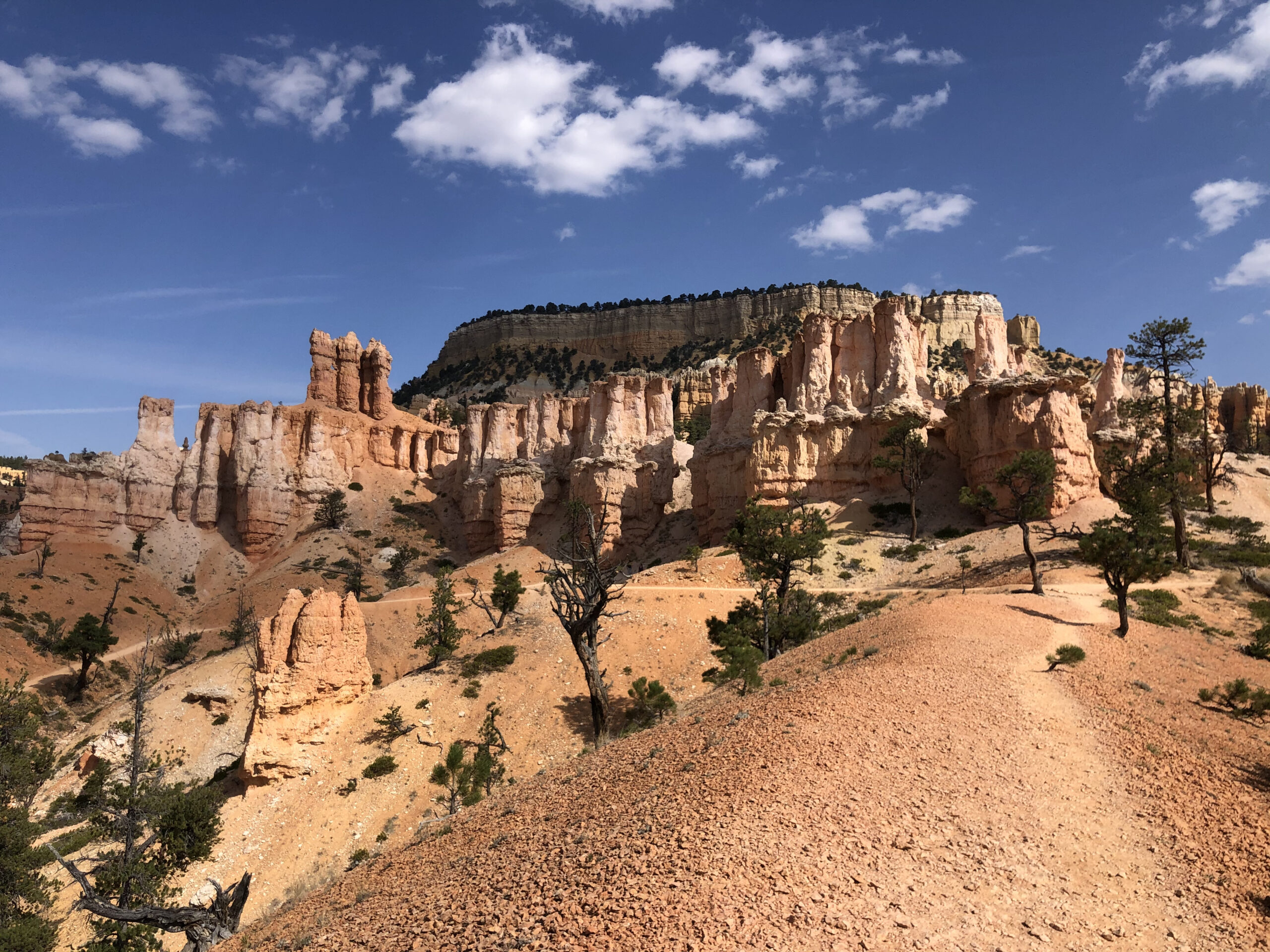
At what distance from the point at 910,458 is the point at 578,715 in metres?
24.4

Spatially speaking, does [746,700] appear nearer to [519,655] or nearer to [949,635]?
[949,635]

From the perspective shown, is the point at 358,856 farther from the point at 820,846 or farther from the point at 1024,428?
the point at 1024,428

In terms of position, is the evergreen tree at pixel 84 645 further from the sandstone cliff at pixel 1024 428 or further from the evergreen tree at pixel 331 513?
the sandstone cliff at pixel 1024 428

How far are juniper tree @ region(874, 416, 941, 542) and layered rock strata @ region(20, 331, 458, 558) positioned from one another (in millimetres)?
44178

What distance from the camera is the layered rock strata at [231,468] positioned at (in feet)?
186

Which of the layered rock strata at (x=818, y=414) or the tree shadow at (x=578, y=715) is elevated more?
the layered rock strata at (x=818, y=414)

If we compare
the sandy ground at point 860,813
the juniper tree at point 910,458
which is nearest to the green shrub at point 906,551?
the juniper tree at point 910,458

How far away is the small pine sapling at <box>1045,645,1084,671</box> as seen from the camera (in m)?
15.0

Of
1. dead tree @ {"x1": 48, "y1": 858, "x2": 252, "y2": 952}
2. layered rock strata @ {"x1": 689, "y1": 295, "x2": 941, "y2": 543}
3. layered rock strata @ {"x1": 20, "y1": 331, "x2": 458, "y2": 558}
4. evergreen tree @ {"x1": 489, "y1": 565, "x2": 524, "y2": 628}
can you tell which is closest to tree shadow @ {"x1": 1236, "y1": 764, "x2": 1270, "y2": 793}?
dead tree @ {"x1": 48, "y1": 858, "x2": 252, "y2": 952}

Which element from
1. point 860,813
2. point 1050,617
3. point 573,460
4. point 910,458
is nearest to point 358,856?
point 860,813

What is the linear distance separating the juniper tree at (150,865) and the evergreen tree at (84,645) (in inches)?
872

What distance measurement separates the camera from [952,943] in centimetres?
684

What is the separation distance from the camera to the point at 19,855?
54.1ft

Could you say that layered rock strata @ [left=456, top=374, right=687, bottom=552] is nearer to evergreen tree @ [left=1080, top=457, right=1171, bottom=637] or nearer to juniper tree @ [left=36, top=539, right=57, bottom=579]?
juniper tree @ [left=36, top=539, right=57, bottom=579]
